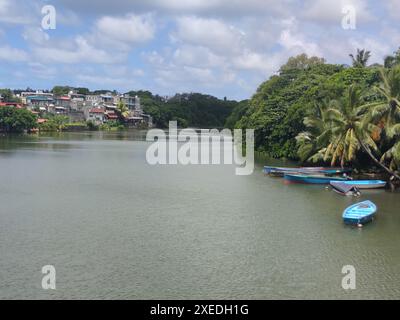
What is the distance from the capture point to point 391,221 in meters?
20.2

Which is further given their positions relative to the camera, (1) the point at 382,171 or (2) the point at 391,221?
(1) the point at 382,171

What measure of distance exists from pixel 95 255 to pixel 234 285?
4.48 metres

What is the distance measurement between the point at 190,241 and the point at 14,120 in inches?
2853

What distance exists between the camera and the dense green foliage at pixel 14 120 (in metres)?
81.9

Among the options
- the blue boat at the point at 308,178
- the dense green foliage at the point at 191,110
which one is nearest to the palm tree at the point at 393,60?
the blue boat at the point at 308,178

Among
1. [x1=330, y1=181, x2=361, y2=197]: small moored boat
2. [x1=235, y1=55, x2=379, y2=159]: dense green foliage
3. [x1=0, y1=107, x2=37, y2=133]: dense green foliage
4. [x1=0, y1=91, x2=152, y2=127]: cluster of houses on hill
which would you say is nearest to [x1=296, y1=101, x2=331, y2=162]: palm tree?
[x1=235, y1=55, x2=379, y2=159]: dense green foliage

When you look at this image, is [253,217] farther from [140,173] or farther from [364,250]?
[140,173]

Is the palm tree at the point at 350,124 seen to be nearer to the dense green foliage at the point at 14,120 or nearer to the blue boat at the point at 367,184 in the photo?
the blue boat at the point at 367,184

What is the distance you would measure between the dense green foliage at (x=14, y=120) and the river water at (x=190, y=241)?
2235 inches

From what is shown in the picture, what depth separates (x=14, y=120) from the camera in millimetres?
82500

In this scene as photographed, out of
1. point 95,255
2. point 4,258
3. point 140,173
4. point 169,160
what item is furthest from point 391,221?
point 169,160

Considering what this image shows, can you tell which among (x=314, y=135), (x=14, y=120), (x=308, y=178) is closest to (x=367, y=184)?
(x=308, y=178)
